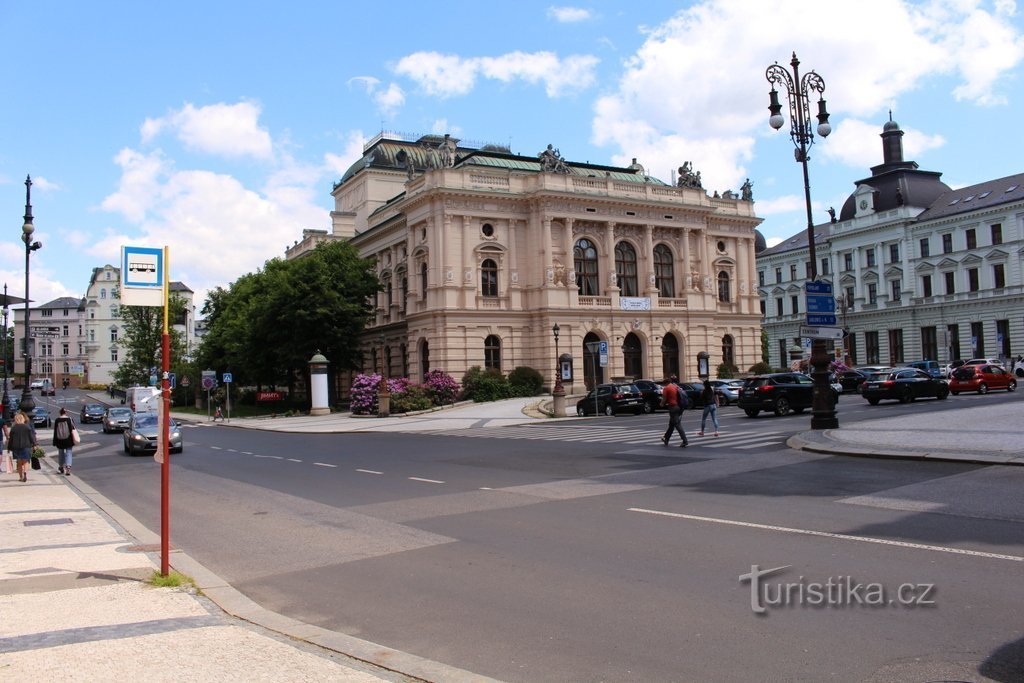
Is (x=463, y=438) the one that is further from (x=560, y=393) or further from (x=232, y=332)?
(x=232, y=332)

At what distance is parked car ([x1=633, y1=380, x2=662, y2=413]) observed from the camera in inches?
1575

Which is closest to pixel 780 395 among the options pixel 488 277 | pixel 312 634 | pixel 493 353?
pixel 493 353

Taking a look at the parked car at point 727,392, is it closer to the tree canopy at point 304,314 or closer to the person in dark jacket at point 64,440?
the tree canopy at point 304,314

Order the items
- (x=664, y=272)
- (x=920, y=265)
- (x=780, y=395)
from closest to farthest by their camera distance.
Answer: (x=780, y=395)
(x=664, y=272)
(x=920, y=265)

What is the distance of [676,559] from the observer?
8.33 meters

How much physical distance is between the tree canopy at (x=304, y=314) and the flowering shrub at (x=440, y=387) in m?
9.59

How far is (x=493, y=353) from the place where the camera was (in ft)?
179

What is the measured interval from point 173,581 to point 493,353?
4690cm

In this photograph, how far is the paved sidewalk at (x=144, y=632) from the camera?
5242mm

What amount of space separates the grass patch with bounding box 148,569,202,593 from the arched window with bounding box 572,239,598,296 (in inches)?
1953

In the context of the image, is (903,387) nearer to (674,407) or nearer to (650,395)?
(650,395)

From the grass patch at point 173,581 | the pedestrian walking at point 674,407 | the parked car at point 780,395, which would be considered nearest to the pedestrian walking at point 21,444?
the grass patch at point 173,581

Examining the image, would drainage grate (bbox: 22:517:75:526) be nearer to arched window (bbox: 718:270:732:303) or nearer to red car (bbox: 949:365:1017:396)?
red car (bbox: 949:365:1017:396)

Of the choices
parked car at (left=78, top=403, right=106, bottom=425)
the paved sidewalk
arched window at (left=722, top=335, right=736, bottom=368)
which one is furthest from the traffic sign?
parked car at (left=78, top=403, right=106, bottom=425)
